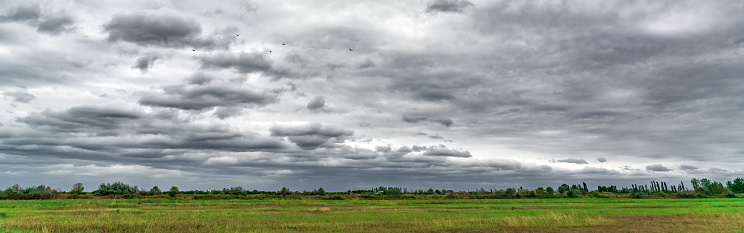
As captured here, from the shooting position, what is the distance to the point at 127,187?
145 meters

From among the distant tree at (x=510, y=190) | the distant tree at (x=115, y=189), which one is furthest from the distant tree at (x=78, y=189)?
the distant tree at (x=510, y=190)

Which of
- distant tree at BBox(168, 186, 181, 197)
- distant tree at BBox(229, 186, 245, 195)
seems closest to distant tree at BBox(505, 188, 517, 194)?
distant tree at BBox(229, 186, 245, 195)

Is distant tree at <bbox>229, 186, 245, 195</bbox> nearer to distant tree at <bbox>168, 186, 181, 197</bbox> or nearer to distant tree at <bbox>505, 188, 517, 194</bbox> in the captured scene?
distant tree at <bbox>168, 186, 181, 197</bbox>

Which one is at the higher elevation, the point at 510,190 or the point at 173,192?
the point at 510,190

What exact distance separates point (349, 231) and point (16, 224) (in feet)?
88.9

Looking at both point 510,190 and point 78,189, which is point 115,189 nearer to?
point 78,189

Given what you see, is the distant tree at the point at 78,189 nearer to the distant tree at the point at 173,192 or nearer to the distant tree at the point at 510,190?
the distant tree at the point at 173,192

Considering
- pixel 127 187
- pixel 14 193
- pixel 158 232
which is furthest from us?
pixel 127 187

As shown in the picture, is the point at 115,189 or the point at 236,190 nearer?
the point at 115,189

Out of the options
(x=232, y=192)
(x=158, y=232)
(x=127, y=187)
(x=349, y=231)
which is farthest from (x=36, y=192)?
(x=349, y=231)

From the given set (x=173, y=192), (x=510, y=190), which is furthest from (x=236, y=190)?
(x=510, y=190)

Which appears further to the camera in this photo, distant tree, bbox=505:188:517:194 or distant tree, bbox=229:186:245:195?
distant tree, bbox=505:188:517:194

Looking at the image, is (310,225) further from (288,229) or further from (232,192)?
(232,192)

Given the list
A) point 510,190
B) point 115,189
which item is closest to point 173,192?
point 115,189
